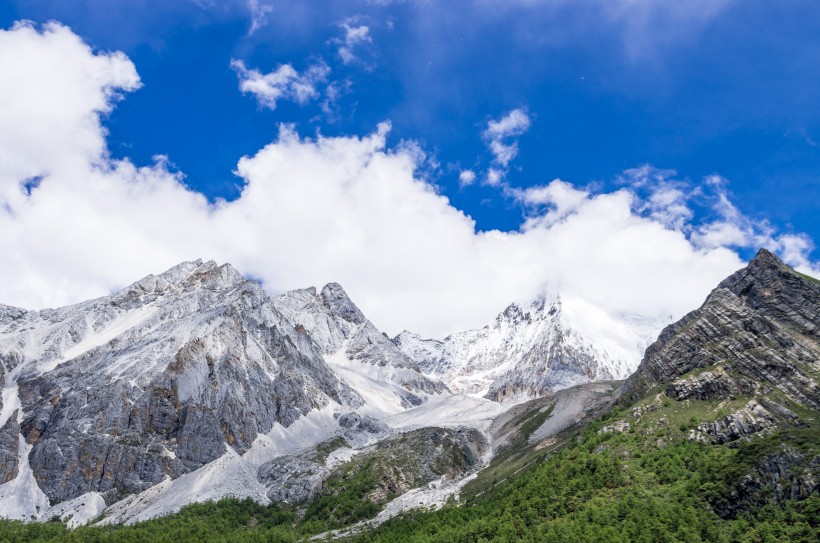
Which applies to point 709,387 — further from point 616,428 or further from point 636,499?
point 636,499

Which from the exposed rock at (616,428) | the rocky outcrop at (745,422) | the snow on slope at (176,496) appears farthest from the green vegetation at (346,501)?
the rocky outcrop at (745,422)

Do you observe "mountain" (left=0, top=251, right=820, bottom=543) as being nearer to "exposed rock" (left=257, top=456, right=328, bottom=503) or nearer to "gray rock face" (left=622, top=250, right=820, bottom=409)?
"gray rock face" (left=622, top=250, right=820, bottom=409)

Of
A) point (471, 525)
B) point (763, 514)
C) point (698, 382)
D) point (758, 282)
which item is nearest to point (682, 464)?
point (763, 514)

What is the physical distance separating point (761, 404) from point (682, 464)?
1978cm

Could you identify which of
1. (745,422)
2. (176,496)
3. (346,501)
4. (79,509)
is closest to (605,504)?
(745,422)

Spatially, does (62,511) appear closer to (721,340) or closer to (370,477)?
(370,477)

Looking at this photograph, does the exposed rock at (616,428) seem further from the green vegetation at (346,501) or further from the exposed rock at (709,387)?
the green vegetation at (346,501)

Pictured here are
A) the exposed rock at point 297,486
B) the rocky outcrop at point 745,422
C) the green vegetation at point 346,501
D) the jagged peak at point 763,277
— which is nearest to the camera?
the rocky outcrop at point 745,422

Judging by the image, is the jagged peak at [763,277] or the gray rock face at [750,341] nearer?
the gray rock face at [750,341]

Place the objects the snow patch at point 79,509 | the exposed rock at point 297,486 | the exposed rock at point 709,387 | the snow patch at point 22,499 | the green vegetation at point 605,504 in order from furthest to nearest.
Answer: the exposed rock at point 297,486, the snow patch at point 22,499, the snow patch at point 79,509, the exposed rock at point 709,387, the green vegetation at point 605,504

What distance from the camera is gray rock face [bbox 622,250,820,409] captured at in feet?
381

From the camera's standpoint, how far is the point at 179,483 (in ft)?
650

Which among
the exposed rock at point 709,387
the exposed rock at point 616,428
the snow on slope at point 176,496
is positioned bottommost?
the exposed rock at point 616,428

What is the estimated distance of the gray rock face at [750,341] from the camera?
116188mm
